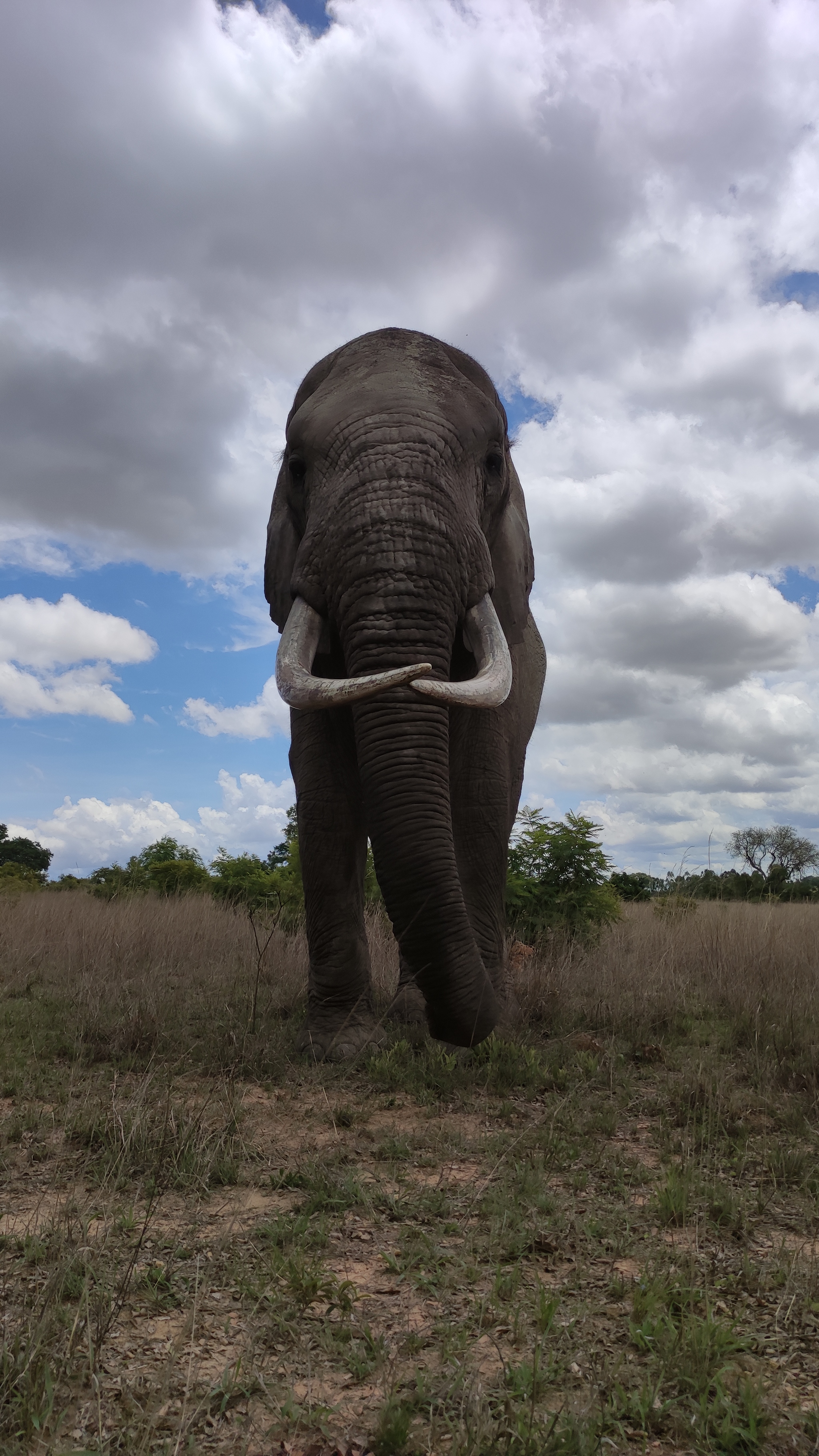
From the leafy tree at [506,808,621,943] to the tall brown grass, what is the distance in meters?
0.43

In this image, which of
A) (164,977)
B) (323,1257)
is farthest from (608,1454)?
(164,977)

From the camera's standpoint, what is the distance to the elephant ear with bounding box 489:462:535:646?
6.72 m

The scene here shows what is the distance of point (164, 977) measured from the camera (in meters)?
8.62

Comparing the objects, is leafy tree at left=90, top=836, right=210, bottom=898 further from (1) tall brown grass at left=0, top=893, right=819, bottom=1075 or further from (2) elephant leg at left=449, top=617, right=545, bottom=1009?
(2) elephant leg at left=449, top=617, right=545, bottom=1009

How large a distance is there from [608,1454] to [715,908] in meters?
12.8

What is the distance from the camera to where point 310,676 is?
209 inches

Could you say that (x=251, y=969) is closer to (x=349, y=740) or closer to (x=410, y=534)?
(x=349, y=740)

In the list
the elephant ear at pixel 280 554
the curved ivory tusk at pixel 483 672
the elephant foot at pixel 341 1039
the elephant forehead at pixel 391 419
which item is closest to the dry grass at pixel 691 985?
the elephant foot at pixel 341 1039

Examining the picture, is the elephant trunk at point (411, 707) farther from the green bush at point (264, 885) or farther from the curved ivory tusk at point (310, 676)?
the green bush at point (264, 885)

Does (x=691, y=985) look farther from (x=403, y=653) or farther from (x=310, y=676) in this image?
(x=310, y=676)

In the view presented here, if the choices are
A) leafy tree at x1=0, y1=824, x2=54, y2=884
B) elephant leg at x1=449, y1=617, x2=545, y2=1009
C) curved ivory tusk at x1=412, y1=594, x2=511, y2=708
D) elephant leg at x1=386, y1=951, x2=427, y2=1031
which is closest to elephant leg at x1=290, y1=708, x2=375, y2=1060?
elephant leg at x1=449, y1=617, x2=545, y2=1009

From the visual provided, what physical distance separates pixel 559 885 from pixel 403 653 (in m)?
7.51

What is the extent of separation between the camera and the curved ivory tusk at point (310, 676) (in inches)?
189

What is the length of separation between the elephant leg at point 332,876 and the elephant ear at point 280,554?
901 mm
